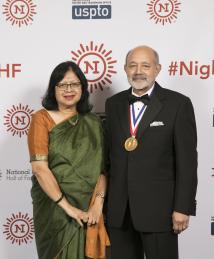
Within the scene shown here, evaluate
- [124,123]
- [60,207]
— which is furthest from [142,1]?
[60,207]

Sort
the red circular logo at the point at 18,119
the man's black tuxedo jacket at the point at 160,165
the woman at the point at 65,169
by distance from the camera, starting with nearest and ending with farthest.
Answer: the man's black tuxedo jacket at the point at 160,165, the woman at the point at 65,169, the red circular logo at the point at 18,119

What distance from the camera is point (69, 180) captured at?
1643 millimetres

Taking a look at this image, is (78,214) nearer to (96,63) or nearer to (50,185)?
(50,185)

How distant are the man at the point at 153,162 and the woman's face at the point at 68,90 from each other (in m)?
0.23

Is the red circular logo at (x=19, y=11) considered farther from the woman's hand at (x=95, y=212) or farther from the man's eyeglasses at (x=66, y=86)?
the woman's hand at (x=95, y=212)

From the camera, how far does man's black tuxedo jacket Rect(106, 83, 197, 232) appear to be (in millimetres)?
1536

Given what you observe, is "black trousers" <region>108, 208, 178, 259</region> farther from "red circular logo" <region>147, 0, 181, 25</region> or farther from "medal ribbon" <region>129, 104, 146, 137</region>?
"red circular logo" <region>147, 0, 181, 25</region>

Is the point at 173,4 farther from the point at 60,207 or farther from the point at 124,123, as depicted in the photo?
the point at 60,207

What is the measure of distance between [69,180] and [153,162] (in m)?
0.37

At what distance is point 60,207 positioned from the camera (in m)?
1.67

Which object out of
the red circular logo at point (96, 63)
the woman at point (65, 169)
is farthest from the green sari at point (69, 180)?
the red circular logo at point (96, 63)

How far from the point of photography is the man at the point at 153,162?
154 cm

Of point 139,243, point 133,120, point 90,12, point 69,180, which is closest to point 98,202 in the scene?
point 69,180

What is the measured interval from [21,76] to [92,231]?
1020 mm
